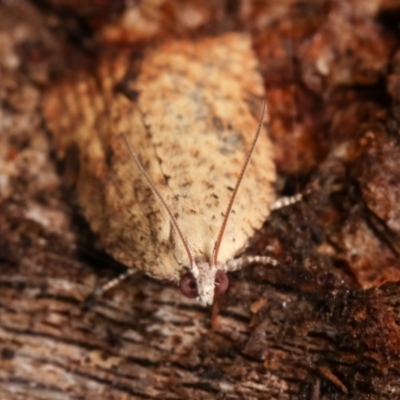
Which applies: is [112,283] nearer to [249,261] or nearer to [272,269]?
[249,261]

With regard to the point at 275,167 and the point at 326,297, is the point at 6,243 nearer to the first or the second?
the point at 275,167

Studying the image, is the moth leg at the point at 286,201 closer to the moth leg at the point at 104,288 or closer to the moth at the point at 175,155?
the moth at the point at 175,155

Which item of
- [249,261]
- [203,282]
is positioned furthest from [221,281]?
[249,261]

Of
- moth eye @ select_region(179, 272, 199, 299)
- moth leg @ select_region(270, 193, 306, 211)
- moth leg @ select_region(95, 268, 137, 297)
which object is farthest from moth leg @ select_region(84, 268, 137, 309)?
moth leg @ select_region(270, 193, 306, 211)

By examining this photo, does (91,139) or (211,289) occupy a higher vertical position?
(91,139)

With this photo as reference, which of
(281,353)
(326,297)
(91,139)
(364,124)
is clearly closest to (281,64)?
(364,124)

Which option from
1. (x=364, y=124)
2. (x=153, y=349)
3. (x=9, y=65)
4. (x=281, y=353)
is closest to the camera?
(x=281, y=353)

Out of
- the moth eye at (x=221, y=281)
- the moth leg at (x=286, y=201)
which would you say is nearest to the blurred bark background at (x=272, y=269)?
the moth leg at (x=286, y=201)
